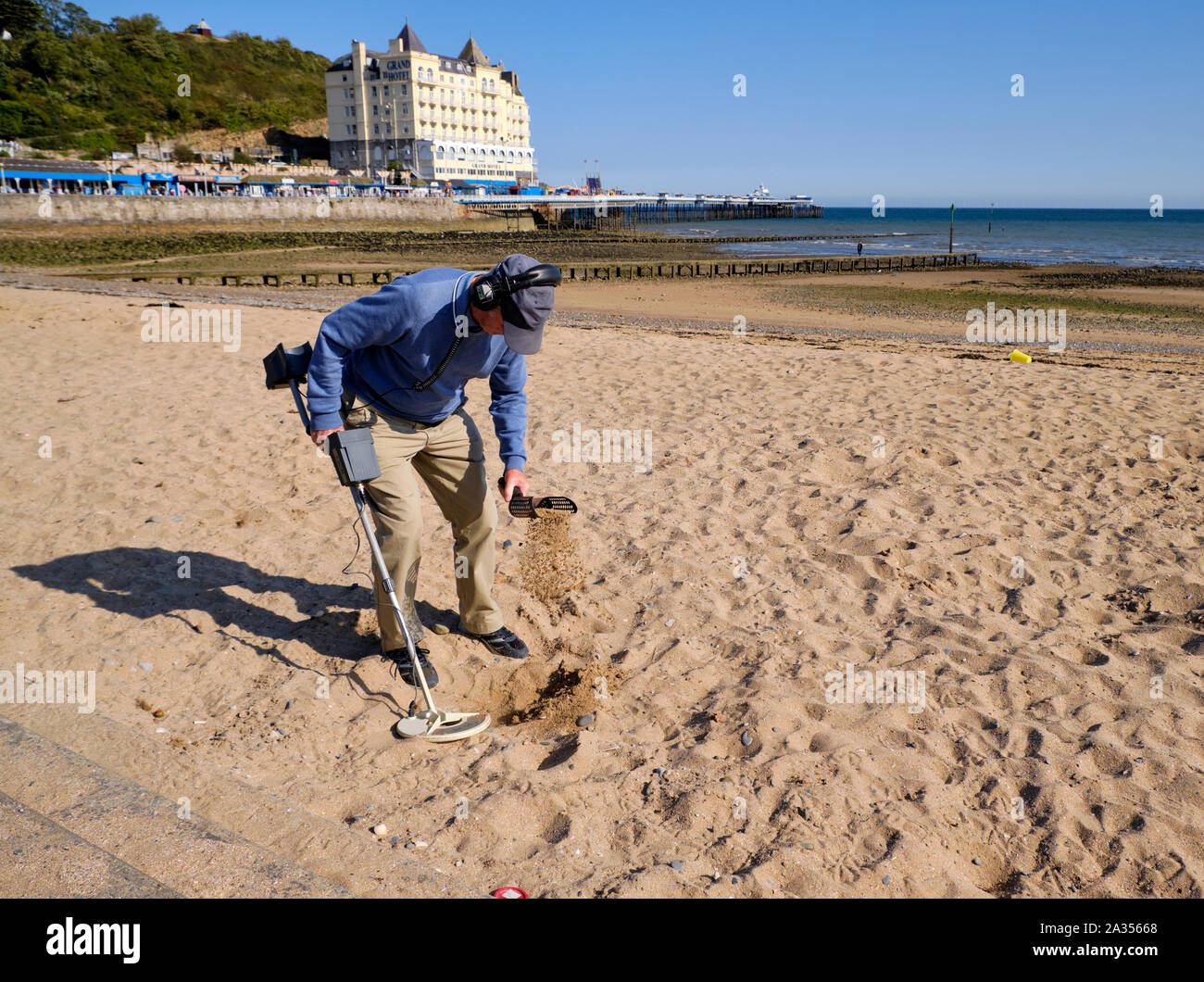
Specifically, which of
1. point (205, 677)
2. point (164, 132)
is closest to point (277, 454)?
point (205, 677)

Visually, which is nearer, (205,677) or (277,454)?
(205,677)

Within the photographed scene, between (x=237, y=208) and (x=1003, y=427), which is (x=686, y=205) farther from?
(x=1003, y=427)

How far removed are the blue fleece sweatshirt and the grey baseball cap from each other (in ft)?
0.65

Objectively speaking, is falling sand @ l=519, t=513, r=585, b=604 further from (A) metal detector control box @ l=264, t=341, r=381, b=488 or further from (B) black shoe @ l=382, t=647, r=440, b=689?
(A) metal detector control box @ l=264, t=341, r=381, b=488

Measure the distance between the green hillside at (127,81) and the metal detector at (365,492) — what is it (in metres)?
74.9

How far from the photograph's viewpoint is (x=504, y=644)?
165 inches

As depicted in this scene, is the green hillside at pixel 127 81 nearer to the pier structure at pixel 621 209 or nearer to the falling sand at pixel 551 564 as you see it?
the pier structure at pixel 621 209

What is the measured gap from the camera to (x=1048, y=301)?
23172 mm

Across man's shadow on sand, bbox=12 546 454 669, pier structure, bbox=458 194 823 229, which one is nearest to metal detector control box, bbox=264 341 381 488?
man's shadow on sand, bbox=12 546 454 669

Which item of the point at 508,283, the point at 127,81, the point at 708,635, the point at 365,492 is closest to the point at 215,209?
the point at 127,81

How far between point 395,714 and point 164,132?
99.2 meters

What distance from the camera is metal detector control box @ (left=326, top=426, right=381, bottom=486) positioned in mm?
3365

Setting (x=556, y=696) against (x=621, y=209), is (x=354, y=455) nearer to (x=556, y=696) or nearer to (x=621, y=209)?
(x=556, y=696)

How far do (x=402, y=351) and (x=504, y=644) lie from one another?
159cm
